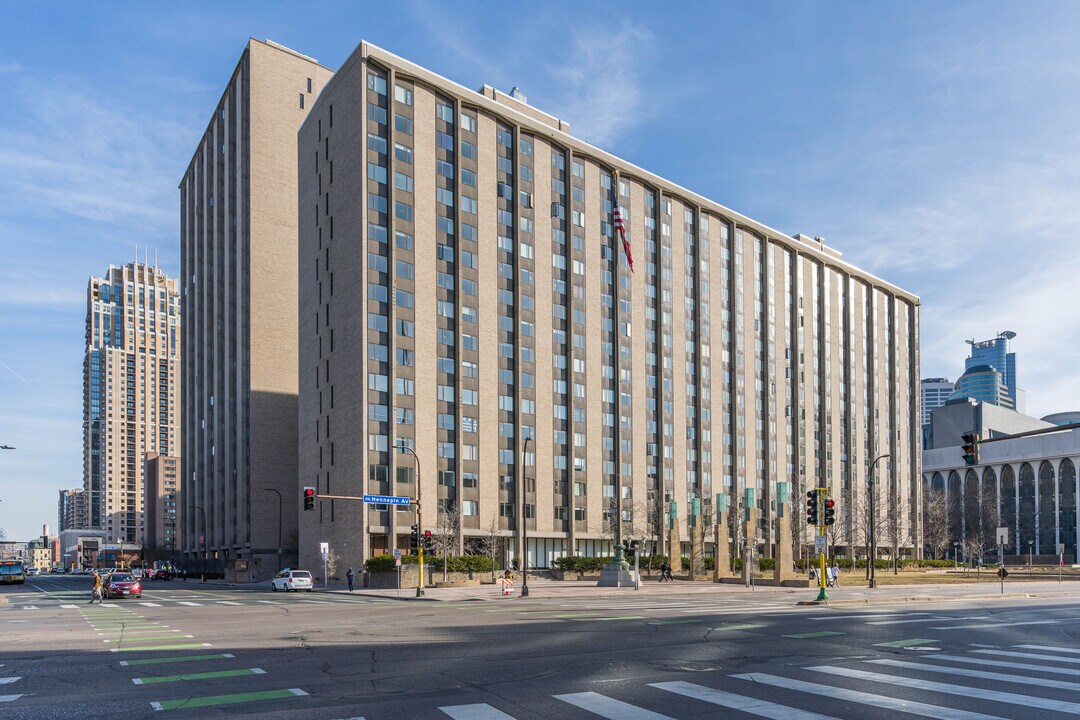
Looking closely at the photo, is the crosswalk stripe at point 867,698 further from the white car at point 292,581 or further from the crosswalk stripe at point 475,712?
the white car at point 292,581

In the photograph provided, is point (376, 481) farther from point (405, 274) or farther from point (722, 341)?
point (722, 341)

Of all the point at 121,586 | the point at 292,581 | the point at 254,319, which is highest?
the point at 254,319

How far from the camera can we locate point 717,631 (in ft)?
78.4

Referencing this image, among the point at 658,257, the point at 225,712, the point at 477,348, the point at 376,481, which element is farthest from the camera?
the point at 658,257

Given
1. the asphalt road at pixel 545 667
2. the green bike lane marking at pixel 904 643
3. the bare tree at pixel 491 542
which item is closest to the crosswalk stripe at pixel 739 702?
the asphalt road at pixel 545 667

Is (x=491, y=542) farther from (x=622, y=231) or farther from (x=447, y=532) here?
(x=622, y=231)

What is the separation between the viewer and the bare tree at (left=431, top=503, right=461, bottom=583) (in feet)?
228

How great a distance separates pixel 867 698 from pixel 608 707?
13.6 feet

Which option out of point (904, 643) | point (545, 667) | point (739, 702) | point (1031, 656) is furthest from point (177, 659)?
point (1031, 656)

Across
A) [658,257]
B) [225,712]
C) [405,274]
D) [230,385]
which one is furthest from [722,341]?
[225,712]

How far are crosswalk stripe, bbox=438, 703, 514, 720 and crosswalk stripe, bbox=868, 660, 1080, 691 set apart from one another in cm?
895

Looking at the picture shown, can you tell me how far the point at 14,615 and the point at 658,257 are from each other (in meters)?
75.7

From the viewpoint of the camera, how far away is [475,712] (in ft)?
38.8

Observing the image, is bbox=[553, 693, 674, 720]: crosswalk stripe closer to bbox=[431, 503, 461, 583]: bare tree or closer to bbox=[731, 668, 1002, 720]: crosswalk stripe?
bbox=[731, 668, 1002, 720]: crosswalk stripe
